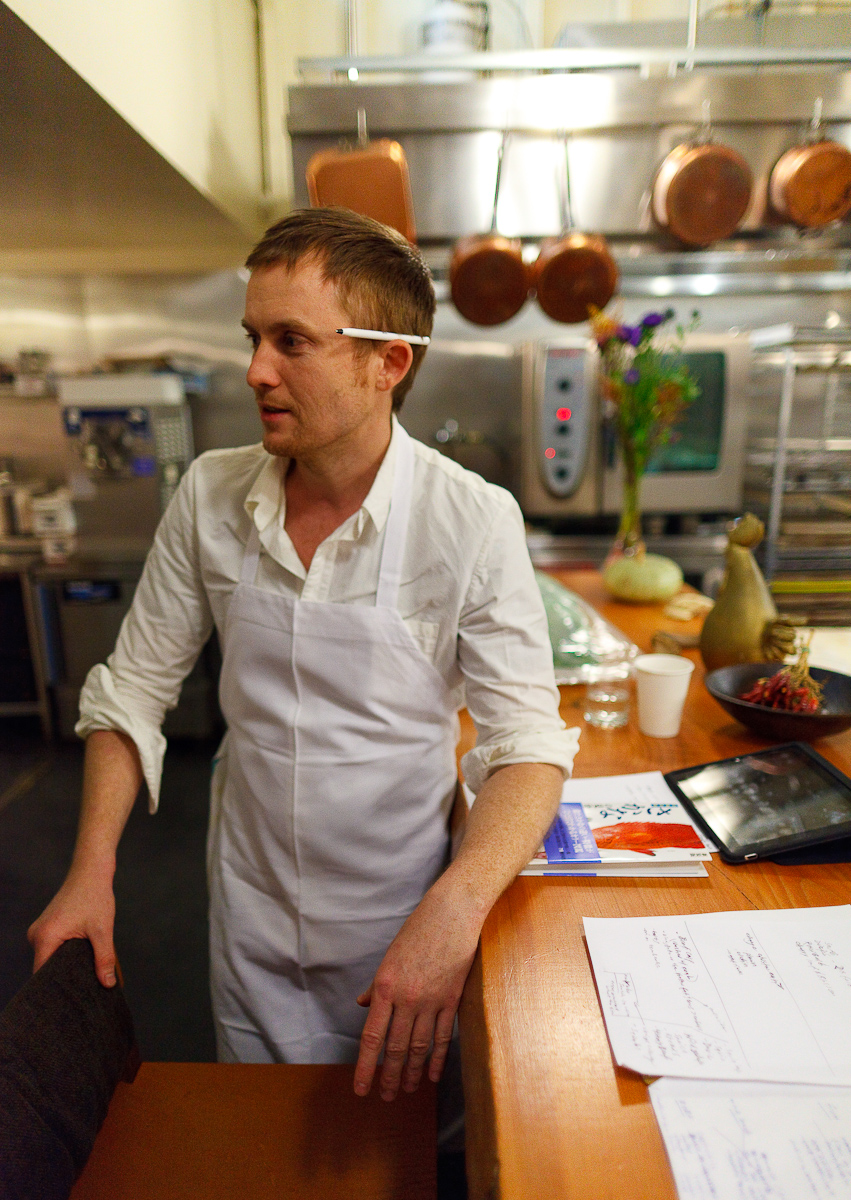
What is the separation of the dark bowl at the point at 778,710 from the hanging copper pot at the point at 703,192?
1.32 m

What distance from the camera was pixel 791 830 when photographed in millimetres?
1032

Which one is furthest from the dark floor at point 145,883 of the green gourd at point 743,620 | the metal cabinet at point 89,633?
the green gourd at point 743,620

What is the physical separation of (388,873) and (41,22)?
159 centimetres

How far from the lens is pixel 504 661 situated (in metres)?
1.12

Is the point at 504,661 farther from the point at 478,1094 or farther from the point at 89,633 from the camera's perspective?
the point at 89,633

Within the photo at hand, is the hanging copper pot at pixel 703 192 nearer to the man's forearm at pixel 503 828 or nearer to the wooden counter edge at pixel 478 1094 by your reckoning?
the man's forearm at pixel 503 828

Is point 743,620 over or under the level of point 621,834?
over

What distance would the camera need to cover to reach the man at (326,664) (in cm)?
105

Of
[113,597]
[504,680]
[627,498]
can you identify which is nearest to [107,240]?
[113,597]

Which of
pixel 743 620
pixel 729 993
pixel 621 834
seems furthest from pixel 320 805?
pixel 743 620

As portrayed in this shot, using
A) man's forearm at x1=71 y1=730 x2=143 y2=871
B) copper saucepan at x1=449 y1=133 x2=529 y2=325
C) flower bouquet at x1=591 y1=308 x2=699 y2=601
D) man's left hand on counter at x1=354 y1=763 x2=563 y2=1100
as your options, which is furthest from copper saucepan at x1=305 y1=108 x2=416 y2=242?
man's left hand on counter at x1=354 y1=763 x2=563 y2=1100

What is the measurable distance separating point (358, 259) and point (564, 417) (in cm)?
219

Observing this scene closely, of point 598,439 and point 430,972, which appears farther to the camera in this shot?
point 598,439

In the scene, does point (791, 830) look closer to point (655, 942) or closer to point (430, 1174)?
point (655, 942)
